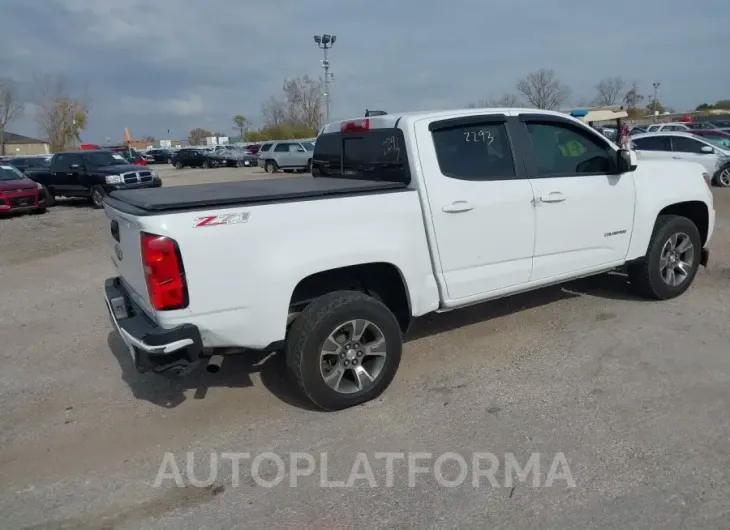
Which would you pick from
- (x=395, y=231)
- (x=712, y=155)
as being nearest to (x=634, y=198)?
(x=395, y=231)

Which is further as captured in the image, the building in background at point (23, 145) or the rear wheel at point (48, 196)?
the building in background at point (23, 145)

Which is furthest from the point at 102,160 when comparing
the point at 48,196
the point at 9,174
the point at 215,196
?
the point at 215,196

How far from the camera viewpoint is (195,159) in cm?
4612

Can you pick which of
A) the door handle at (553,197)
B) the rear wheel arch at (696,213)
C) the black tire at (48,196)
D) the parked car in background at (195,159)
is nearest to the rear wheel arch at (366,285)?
the door handle at (553,197)

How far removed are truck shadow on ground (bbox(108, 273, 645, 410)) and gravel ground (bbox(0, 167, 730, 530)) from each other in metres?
0.02

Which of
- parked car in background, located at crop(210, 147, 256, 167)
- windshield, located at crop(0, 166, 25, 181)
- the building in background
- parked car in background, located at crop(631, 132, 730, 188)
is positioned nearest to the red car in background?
parked car in background, located at crop(631, 132, 730, 188)

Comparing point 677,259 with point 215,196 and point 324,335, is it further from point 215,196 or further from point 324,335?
point 215,196

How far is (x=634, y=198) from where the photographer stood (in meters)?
5.06

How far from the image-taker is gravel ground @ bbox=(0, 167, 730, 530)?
9.21ft

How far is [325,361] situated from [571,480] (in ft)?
5.38

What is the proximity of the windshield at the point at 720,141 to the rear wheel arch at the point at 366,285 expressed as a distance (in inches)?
628

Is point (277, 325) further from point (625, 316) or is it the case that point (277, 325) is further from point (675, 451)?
point (625, 316)

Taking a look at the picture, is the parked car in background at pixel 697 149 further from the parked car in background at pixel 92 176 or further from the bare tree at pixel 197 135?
the bare tree at pixel 197 135

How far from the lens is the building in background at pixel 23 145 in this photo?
3556 inches
